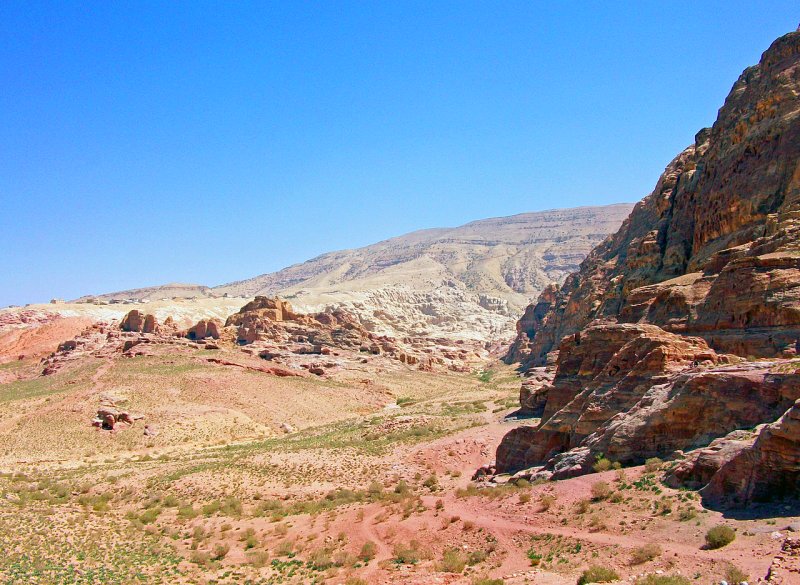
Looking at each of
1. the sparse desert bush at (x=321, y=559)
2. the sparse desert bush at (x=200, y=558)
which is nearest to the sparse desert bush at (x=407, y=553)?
the sparse desert bush at (x=321, y=559)

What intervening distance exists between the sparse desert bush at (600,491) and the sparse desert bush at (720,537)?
4059 millimetres

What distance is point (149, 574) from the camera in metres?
18.6

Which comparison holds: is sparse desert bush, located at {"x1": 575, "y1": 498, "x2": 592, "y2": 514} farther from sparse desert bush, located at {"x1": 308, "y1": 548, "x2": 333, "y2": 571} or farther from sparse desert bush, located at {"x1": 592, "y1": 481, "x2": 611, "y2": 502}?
sparse desert bush, located at {"x1": 308, "y1": 548, "x2": 333, "y2": 571}

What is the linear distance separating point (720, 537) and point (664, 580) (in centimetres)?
184

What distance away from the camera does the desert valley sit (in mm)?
14320

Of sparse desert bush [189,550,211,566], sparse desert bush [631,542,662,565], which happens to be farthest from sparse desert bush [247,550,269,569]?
sparse desert bush [631,542,662,565]

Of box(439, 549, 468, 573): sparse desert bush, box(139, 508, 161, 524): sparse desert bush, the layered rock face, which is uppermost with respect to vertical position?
the layered rock face

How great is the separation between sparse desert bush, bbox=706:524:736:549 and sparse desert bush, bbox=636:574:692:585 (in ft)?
4.50

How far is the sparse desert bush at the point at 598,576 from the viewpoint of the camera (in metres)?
12.4

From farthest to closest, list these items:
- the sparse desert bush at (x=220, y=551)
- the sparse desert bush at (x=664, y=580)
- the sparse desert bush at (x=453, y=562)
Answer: the sparse desert bush at (x=220, y=551) < the sparse desert bush at (x=453, y=562) < the sparse desert bush at (x=664, y=580)

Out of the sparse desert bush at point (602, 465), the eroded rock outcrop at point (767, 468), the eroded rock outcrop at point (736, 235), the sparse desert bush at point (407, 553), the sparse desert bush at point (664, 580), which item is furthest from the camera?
the eroded rock outcrop at point (736, 235)

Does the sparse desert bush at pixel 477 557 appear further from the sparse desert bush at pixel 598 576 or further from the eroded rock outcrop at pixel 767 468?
the eroded rock outcrop at pixel 767 468

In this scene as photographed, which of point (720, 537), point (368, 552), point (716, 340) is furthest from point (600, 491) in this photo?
point (716, 340)

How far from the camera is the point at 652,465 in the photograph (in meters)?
17.0
